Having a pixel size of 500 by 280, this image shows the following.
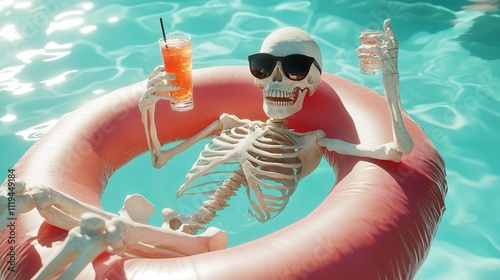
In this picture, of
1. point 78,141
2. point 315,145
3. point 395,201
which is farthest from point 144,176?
point 395,201

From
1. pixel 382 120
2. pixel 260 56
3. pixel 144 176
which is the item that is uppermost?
pixel 260 56

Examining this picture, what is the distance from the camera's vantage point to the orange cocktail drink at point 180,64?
2584 mm

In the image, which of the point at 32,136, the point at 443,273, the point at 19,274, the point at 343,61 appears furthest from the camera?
the point at 343,61

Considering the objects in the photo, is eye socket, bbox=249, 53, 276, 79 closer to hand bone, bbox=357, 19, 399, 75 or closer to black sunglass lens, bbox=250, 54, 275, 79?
black sunglass lens, bbox=250, 54, 275, 79

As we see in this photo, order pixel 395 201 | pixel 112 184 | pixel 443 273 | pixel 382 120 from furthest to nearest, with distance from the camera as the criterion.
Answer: pixel 112 184 < pixel 443 273 < pixel 382 120 < pixel 395 201

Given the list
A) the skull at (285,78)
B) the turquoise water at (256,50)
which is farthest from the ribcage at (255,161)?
the turquoise water at (256,50)

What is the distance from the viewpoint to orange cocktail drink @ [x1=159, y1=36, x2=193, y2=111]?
8.48 feet

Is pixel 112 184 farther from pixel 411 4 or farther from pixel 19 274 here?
pixel 411 4

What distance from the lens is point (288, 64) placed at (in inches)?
110

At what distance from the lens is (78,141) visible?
288 cm

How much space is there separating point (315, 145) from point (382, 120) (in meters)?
0.33

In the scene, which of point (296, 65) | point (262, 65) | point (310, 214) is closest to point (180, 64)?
point (262, 65)

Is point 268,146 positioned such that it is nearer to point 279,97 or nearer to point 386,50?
point 279,97

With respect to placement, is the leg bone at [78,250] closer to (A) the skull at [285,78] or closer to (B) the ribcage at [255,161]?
(B) the ribcage at [255,161]
